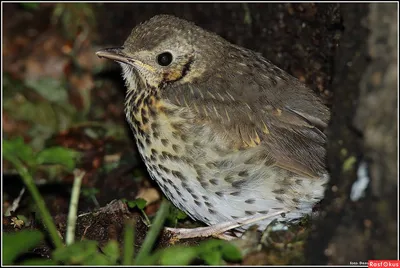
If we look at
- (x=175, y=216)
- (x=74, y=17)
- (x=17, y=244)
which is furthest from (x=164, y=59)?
(x=74, y=17)

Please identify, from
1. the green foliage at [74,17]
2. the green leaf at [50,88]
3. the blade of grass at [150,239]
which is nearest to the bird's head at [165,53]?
the blade of grass at [150,239]

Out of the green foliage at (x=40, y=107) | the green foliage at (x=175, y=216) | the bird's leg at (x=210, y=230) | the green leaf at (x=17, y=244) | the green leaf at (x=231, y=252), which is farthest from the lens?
the green foliage at (x=40, y=107)

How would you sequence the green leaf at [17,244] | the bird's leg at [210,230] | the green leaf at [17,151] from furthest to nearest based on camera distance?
the bird's leg at [210,230]
the green leaf at [17,151]
the green leaf at [17,244]

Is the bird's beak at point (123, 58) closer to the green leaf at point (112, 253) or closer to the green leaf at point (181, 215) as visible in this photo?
the green leaf at point (181, 215)

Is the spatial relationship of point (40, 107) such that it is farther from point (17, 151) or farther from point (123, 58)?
point (17, 151)

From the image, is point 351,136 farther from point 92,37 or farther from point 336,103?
point 92,37

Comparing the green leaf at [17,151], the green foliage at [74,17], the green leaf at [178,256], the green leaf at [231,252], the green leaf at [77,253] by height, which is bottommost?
the green leaf at [231,252]
